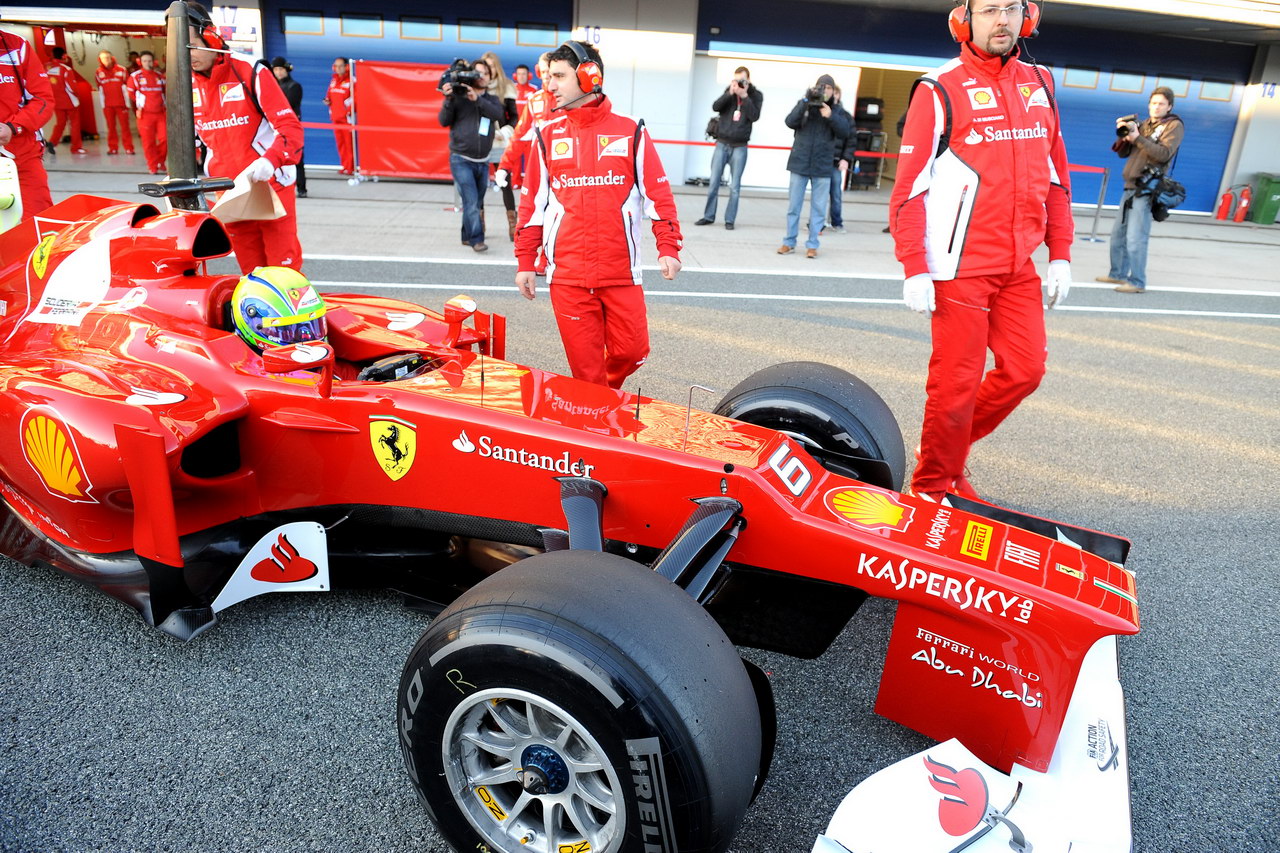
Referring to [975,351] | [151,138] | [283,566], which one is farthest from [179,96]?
[151,138]

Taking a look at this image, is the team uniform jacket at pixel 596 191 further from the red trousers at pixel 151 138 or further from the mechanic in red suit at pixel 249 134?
the red trousers at pixel 151 138

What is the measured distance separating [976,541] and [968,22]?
7.19ft

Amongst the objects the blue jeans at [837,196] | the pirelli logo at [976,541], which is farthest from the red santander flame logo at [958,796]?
the blue jeans at [837,196]

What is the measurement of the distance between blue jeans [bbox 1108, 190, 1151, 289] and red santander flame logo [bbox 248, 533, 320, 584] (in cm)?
893

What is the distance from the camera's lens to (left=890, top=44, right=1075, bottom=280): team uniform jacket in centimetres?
354

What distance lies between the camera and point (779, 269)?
9711mm

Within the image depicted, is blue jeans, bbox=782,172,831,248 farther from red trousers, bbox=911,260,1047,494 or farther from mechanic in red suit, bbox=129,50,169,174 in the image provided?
mechanic in red suit, bbox=129,50,169,174

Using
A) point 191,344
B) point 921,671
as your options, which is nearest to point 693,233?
point 191,344

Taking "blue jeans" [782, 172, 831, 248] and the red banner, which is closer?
"blue jeans" [782, 172, 831, 248]

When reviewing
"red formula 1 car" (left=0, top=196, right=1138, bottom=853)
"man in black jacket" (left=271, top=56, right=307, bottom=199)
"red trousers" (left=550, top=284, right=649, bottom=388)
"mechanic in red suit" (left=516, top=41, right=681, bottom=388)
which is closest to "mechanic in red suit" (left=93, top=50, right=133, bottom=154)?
"man in black jacket" (left=271, top=56, right=307, bottom=199)

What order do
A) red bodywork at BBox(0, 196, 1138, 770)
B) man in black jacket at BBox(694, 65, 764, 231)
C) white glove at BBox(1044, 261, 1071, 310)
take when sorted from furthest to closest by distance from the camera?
man in black jacket at BBox(694, 65, 764, 231) < white glove at BBox(1044, 261, 1071, 310) < red bodywork at BBox(0, 196, 1138, 770)

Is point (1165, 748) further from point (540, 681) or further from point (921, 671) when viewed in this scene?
point (540, 681)

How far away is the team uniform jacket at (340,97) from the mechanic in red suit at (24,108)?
9.18 meters

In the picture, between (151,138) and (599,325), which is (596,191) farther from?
(151,138)
